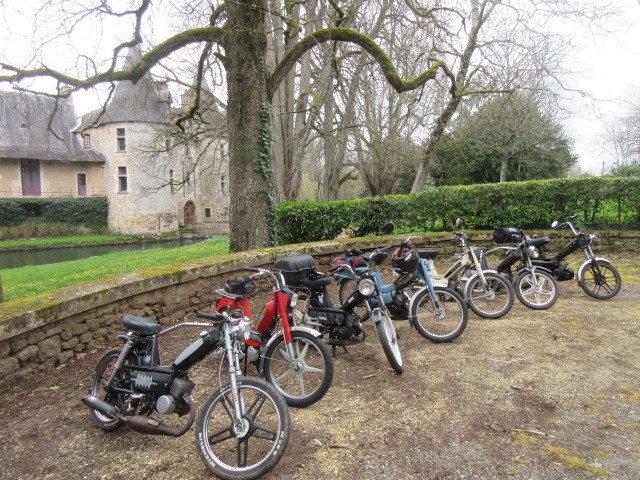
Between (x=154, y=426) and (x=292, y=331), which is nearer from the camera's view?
(x=154, y=426)

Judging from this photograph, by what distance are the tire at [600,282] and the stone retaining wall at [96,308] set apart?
4.36 m

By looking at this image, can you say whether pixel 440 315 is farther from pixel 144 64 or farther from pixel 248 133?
pixel 144 64

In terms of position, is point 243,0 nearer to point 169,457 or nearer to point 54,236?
point 169,457

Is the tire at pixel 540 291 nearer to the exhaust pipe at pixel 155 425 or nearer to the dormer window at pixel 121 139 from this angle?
the exhaust pipe at pixel 155 425

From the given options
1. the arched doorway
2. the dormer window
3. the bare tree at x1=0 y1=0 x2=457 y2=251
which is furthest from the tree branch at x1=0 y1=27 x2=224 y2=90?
the arched doorway

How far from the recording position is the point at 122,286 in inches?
181

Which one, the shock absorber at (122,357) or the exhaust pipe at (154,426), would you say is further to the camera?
the shock absorber at (122,357)

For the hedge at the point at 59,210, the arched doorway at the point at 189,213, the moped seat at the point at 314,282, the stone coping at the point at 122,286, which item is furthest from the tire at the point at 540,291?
the arched doorway at the point at 189,213

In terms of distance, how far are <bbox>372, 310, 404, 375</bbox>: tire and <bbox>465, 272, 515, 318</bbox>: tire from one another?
6.13 ft

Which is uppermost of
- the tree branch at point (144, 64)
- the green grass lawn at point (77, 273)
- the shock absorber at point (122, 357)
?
the tree branch at point (144, 64)

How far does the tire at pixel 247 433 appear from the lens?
2391mm

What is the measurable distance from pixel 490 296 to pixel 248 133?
180 inches

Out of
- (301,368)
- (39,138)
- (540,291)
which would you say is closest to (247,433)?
(301,368)

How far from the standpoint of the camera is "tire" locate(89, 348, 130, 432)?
2.89 m
